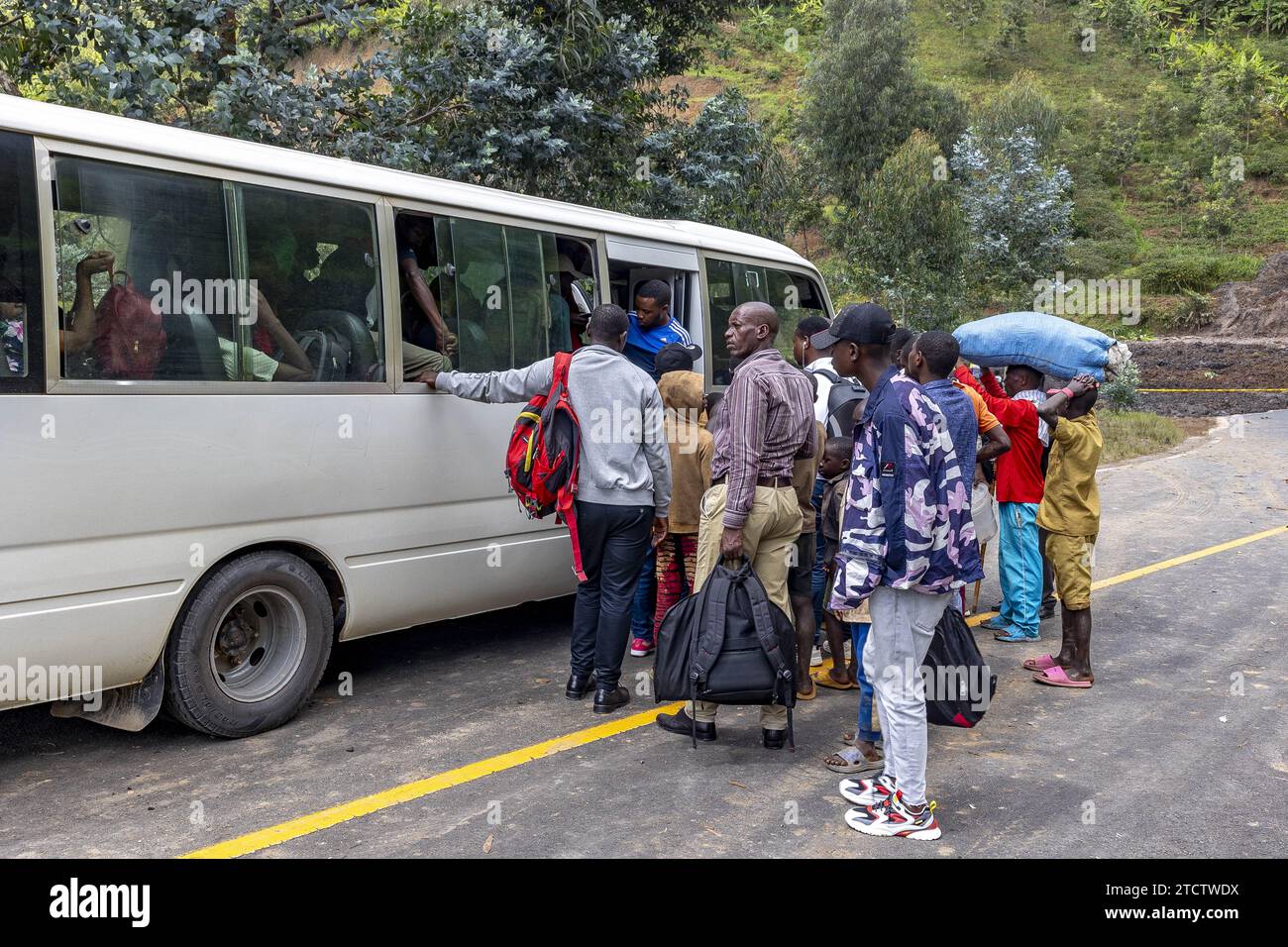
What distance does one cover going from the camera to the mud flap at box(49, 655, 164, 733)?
470 centimetres

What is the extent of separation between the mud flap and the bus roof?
7.08 ft

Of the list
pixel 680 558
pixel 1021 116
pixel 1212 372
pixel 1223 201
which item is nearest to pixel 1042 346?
pixel 680 558

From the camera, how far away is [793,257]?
8703mm

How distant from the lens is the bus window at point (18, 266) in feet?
13.5

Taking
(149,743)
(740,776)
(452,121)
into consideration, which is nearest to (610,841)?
(740,776)

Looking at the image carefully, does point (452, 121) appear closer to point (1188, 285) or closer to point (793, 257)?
point (793, 257)

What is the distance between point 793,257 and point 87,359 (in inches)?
223

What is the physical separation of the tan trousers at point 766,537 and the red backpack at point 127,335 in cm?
244

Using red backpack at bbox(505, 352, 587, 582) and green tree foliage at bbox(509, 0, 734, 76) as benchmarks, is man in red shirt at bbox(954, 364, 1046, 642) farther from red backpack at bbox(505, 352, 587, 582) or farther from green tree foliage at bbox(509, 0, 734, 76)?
green tree foliage at bbox(509, 0, 734, 76)

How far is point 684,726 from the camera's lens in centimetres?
521

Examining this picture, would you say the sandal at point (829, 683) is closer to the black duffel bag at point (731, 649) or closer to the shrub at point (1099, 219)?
the black duffel bag at point (731, 649)

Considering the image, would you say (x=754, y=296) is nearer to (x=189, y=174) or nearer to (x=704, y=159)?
(x=189, y=174)

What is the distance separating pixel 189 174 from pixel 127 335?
77 cm

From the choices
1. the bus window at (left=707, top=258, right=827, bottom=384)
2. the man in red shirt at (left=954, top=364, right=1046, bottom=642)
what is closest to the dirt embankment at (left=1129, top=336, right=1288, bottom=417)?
the bus window at (left=707, top=258, right=827, bottom=384)
